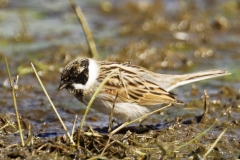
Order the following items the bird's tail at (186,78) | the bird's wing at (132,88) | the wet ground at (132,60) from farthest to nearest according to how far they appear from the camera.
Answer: the bird's tail at (186,78) → the bird's wing at (132,88) → the wet ground at (132,60)

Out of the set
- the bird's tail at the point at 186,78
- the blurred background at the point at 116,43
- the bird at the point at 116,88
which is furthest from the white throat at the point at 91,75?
the bird's tail at the point at 186,78

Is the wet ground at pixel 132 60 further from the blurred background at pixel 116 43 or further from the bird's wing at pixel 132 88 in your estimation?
the bird's wing at pixel 132 88

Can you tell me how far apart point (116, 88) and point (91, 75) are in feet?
1.28

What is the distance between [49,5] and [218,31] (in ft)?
15.9

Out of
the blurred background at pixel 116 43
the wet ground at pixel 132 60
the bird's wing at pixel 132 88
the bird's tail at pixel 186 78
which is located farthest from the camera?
the blurred background at pixel 116 43

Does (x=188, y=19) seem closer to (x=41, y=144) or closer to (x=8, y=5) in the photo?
(x=8, y=5)

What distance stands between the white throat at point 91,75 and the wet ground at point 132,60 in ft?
2.34

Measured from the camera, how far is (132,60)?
39.1 ft

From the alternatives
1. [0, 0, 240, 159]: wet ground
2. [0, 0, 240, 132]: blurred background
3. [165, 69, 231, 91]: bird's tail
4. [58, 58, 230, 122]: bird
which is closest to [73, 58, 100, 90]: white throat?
[58, 58, 230, 122]: bird

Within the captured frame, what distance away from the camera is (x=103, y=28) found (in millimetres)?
14508

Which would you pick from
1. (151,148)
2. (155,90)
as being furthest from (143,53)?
(151,148)

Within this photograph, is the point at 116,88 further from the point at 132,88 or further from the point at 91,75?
the point at 91,75

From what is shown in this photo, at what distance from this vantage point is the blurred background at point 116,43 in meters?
9.98

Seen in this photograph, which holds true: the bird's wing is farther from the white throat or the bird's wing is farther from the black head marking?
the black head marking
